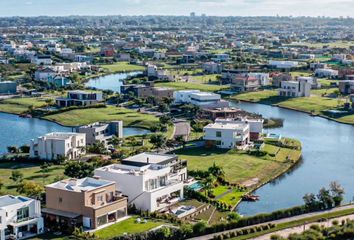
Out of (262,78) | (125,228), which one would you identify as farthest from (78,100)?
(125,228)

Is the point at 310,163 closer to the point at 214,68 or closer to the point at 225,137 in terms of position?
the point at 225,137

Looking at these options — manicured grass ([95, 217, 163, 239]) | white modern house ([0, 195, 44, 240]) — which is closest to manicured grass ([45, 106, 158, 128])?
manicured grass ([95, 217, 163, 239])

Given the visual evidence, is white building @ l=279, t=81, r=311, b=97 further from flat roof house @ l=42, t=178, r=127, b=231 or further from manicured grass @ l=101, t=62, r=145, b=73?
flat roof house @ l=42, t=178, r=127, b=231

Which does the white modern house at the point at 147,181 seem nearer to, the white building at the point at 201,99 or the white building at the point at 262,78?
the white building at the point at 201,99

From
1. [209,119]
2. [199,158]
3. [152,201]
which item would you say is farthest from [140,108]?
[152,201]

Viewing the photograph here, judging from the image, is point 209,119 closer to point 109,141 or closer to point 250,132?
point 250,132

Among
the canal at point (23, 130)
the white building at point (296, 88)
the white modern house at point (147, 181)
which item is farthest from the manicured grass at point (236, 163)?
the white building at point (296, 88)
